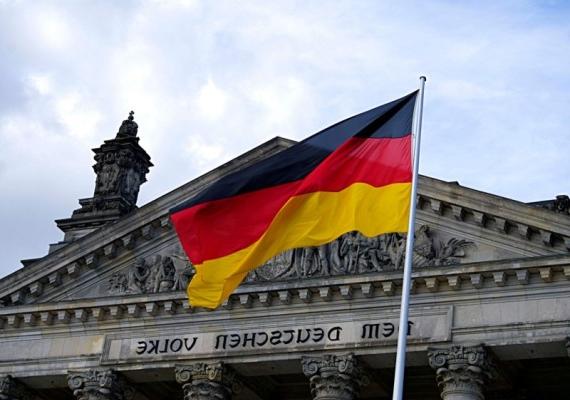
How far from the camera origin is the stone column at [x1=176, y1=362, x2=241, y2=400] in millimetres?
35562

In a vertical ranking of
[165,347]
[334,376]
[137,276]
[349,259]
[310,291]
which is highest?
[137,276]

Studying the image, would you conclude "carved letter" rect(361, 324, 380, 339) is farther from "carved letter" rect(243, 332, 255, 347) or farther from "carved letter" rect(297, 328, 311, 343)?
"carved letter" rect(243, 332, 255, 347)

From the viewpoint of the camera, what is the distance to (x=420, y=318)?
112 ft

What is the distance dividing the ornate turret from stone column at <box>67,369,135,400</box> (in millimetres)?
6069

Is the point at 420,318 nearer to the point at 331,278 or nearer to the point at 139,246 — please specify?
the point at 331,278

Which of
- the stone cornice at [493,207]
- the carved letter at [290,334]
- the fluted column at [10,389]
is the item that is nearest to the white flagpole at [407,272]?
the stone cornice at [493,207]

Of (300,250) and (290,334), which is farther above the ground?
(300,250)

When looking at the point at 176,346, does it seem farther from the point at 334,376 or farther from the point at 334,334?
the point at 334,376

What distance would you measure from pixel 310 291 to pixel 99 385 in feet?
23.0

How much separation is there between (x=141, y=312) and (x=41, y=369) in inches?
148

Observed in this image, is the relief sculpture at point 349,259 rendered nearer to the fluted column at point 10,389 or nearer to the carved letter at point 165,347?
the carved letter at point 165,347

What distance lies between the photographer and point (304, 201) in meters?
24.7

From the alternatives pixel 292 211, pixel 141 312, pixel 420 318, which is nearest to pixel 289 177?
pixel 292 211

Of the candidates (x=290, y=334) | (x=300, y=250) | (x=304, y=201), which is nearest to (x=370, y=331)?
(x=290, y=334)
